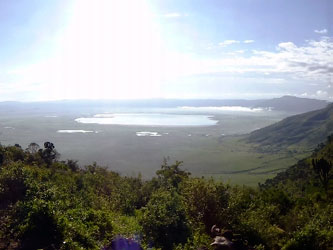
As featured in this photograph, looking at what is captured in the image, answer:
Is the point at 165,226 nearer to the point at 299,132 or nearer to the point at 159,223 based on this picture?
the point at 159,223

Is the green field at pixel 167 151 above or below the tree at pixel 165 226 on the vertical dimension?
below

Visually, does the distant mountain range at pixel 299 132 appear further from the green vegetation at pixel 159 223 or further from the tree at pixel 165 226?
the tree at pixel 165 226

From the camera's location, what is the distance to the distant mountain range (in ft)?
453

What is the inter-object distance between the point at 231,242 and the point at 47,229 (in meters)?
5.47

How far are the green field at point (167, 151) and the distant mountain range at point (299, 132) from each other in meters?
11.4

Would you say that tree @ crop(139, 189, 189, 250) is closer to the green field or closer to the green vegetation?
the green vegetation

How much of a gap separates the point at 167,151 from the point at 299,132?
7133cm

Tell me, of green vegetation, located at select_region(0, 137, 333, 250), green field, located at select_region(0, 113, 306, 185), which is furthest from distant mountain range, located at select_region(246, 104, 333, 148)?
green vegetation, located at select_region(0, 137, 333, 250)

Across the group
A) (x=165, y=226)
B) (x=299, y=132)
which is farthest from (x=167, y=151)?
(x=165, y=226)

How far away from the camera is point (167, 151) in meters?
116

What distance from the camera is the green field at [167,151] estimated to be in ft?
301

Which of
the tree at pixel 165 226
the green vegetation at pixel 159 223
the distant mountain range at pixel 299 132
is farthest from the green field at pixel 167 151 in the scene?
the tree at pixel 165 226

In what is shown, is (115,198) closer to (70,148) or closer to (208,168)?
(208,168)

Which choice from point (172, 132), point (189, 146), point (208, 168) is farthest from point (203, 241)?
point (172, 132)
